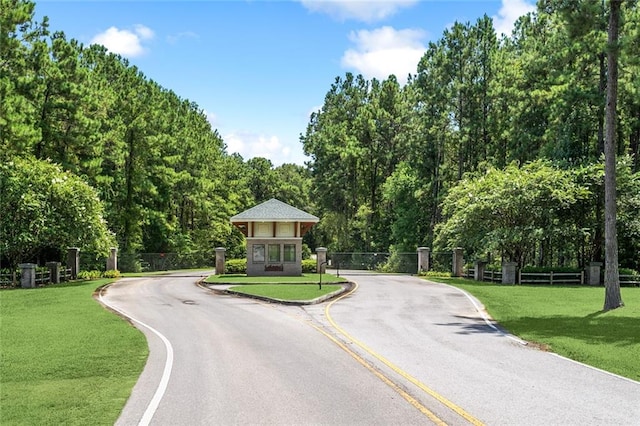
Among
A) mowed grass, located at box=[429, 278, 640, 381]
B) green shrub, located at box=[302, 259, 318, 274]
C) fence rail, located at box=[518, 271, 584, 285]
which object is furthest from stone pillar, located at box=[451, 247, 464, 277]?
green shrub, located at box=[302, 259, 318, 274]

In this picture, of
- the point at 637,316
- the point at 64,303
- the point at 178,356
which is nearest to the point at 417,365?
the point at 178,356

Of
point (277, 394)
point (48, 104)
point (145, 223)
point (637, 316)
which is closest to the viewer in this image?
point (277, 394)

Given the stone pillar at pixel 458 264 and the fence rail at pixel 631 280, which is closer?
the fence rail at pixel 631 280

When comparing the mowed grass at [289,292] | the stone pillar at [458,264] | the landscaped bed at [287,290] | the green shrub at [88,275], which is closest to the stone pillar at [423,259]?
the stone pillar at [458,264]

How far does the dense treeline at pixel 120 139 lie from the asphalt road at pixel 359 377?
18.5 meters

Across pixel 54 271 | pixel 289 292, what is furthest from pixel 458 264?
pixel 54 271

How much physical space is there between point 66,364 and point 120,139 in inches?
1723

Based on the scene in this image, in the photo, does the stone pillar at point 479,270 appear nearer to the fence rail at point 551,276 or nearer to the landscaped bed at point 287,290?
the fence rail at point 551,276

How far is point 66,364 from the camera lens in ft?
41.6

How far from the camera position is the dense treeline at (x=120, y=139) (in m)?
32.9

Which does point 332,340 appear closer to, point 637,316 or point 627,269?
point 637,316

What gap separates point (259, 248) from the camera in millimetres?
47844

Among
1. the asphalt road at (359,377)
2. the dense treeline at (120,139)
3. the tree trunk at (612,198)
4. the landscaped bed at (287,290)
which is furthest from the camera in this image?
the dense treeline at (120,139)

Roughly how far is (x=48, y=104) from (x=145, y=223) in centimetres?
2139
